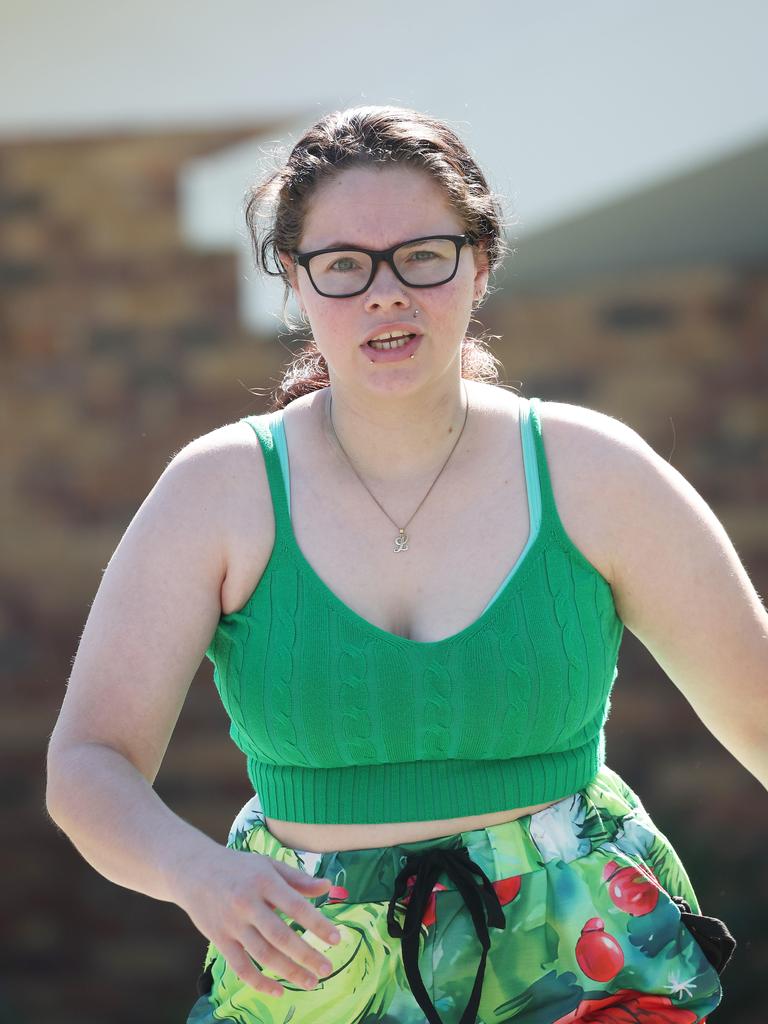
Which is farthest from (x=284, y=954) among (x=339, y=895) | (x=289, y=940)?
(x=339, y=895)

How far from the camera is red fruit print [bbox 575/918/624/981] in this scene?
168cm

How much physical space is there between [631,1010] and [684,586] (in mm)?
495

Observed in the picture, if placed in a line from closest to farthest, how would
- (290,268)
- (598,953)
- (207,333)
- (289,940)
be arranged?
(289,940) < (598,953) < (290,268) < (207,333)

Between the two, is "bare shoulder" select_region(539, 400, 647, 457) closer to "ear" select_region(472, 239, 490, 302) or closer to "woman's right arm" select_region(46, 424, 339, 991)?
"ear" select_region(472, 239, 490, 302)

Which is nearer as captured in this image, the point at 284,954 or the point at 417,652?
the point at 284,954

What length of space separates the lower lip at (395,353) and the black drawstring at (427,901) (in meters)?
0.58

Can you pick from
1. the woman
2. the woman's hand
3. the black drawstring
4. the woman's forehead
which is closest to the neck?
the woman

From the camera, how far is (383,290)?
69.0 inches

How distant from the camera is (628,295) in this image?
4629 millimetres

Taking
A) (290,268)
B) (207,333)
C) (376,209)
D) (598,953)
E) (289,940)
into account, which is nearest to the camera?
(289,940)

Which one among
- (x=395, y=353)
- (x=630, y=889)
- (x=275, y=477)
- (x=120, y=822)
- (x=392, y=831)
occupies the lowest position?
(x=630, y=889)

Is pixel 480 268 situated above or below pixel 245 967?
above

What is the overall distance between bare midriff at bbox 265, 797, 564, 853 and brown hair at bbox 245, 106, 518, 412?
72 cm

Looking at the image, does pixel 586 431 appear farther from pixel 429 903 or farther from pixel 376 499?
pixel 429 903
